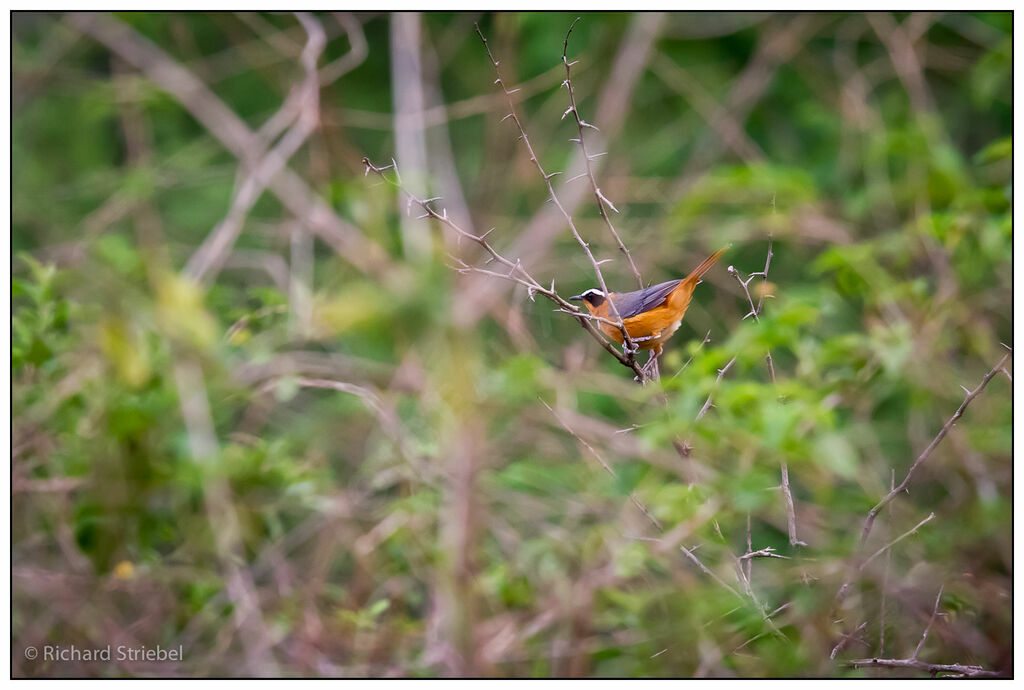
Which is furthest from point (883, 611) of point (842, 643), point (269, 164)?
point (269, 164)

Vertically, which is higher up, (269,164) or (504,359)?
(269,164)

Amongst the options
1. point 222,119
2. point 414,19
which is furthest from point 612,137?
point 222,119

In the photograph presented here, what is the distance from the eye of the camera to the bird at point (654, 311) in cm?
302

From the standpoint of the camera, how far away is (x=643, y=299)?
9.98 ft

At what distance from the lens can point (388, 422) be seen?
10.1ft

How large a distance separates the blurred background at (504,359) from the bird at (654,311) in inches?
3.9

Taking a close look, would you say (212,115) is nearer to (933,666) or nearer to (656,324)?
(656,324)

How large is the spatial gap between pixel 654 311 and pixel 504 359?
2.24 ft

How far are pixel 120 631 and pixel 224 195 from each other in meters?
2.88

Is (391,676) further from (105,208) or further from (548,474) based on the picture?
(105,208)

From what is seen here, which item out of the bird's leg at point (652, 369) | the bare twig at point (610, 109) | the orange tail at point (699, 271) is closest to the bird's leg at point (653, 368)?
the bird's leg at point (652, 369)

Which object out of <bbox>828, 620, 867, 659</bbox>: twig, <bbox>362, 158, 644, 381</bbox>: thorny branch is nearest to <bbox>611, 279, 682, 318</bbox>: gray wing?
<bbox>362, 158, 644, 381</bbox>: thorny branch

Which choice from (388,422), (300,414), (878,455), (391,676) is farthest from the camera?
(300,414)

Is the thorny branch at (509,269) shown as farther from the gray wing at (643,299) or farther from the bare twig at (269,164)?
the bare twig at (269,164)
